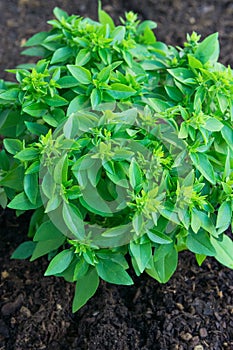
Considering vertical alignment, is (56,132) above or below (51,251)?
above

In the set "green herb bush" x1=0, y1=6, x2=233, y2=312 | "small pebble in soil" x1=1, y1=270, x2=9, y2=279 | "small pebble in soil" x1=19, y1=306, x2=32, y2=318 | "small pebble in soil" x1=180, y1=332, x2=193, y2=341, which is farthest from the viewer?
"small pebble in soil" x1=1, y1=270, x2=9, y2=279

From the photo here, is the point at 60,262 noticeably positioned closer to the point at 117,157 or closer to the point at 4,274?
the point at 117,157

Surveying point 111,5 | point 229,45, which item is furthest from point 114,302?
point 111,5

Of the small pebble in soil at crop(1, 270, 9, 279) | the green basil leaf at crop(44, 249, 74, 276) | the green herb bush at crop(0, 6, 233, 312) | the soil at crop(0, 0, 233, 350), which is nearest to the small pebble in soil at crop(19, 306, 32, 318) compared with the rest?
the soil at crop(0, 0, 233, 350)

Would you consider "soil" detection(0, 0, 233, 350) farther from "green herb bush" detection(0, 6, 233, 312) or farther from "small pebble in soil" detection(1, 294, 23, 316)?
"green herb bush" detection(0, 6, 233, 312)

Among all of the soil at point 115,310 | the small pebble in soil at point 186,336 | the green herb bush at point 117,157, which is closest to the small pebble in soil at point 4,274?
the soil at point 115,310

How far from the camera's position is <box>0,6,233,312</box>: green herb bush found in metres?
1.94

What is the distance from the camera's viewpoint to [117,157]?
1.93 metres

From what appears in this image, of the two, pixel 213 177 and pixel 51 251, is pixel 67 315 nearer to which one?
pixel 51 251

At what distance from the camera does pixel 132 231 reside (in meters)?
1.93

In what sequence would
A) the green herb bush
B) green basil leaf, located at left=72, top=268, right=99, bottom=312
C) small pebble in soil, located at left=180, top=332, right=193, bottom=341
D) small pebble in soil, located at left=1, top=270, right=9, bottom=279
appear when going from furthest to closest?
small pebble in soil, located at left=1, top=270, right=9, bottom=279 < small pebble in soil, located at left=180, top=332, right=193, bottom=341 < green basil leaf, located at left=72, top=268, right=99, bottom=312 < the green herb bush

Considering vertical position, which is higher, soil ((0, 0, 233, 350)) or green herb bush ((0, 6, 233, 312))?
green herb bush ((0, 6, 233, 312))

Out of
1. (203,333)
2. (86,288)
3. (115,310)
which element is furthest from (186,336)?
(86,288)

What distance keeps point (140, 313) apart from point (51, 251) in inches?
16.7
